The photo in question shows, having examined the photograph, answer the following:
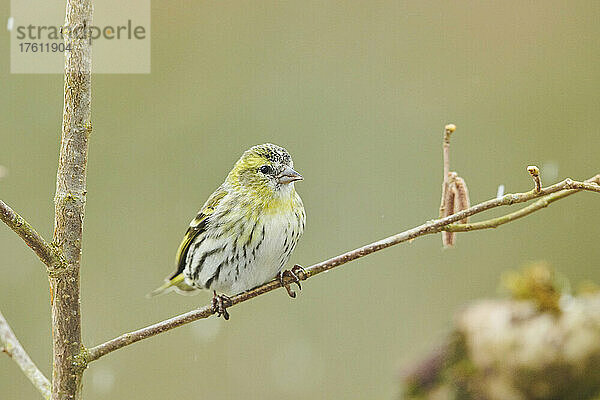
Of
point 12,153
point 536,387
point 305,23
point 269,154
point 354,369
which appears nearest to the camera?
point 536,387

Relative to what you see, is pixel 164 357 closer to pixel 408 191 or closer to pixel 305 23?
pixel 408 191

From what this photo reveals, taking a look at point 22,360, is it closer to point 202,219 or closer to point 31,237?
point 31,237

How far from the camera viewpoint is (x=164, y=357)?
11.1 ft

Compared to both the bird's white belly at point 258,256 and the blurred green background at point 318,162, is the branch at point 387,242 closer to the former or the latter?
the bird's white belly at point 258,256

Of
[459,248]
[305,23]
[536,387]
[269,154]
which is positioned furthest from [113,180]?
[536,387]

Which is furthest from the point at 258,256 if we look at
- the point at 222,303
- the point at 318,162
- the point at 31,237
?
the point at 318,162

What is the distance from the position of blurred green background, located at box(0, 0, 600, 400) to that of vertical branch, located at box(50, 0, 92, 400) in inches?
86.8

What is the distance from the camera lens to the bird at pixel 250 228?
1652 mm

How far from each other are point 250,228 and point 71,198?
2.26 ft

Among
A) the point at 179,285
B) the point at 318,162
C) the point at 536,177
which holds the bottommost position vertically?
the point at 179,285

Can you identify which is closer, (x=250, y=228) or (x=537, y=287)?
(x=537, y=287)

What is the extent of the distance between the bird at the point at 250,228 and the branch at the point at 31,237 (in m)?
0.63

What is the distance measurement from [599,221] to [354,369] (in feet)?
4.38

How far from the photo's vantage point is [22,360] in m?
1.24
